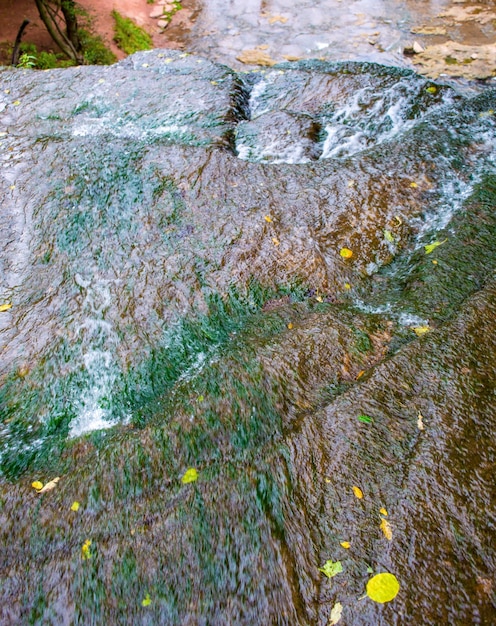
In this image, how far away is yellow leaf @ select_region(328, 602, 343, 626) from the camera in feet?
6.48

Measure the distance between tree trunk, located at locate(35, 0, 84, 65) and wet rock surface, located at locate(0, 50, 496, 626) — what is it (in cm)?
394

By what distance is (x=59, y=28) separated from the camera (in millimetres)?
8711

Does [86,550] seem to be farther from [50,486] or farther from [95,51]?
[95,51]

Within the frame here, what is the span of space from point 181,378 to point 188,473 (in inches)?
30.3

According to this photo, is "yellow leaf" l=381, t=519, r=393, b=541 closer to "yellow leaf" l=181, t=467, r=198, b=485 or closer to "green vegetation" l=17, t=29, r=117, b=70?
"yellow leaf" l=181, t=467, r=198, b=485

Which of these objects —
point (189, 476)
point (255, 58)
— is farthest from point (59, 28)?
point (189, 476)

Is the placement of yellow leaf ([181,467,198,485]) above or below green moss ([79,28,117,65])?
below

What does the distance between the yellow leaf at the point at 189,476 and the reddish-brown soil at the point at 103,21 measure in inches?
358

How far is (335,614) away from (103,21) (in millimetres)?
11666

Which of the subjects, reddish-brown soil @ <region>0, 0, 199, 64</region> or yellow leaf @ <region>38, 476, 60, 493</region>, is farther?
reddish-brown soil @ <region>0, 0, 199, 64</region>

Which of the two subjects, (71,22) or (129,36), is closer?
(71,22)

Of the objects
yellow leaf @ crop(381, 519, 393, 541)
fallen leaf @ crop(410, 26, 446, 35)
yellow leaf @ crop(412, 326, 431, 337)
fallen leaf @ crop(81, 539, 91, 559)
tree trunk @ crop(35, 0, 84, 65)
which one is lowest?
yellow leaf @ crop(381, 519, 393, 541)

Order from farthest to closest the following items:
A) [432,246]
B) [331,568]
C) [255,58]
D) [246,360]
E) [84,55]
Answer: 1. [84,55]
2. [255,58]
3. [432,246]
4. [246,360]
5. [331,568]

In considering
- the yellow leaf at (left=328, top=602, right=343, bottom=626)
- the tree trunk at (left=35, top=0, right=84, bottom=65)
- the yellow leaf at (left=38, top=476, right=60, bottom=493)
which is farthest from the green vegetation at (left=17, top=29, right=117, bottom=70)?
the yellow leaf at (left=328, top=602, right=343, bottom=626)
